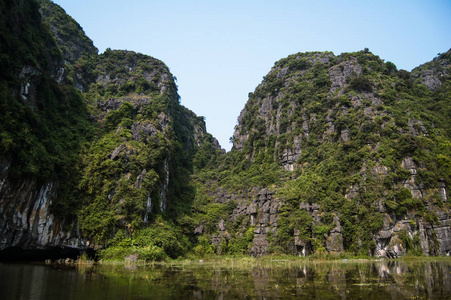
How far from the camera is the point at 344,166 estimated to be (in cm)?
4616

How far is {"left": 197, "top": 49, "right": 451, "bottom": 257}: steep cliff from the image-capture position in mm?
37812

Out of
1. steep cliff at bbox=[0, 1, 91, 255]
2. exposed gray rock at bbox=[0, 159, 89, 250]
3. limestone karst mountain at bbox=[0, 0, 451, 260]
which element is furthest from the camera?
limestone karst mountain at bbox=[0, 0, 451, 260]

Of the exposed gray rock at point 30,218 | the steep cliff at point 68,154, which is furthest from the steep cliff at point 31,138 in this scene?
the steep cliff at point 68,154

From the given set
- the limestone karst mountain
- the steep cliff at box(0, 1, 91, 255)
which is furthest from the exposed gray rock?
the limestone karst mountain

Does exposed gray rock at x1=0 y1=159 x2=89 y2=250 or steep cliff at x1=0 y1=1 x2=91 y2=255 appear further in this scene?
steep cliff at x1=0 y1=1 x2=91 y2=255

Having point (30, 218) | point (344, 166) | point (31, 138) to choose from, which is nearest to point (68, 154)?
point (30, 218)

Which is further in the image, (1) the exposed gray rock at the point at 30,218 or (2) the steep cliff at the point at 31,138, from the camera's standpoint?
(2) the steep cliff at the point at 31,138

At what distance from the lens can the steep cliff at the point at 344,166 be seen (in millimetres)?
37812

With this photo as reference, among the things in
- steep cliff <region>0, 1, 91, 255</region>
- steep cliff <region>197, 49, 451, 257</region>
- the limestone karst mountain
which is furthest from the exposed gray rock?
steep cliff <region>197, 49, 451, 257</region>

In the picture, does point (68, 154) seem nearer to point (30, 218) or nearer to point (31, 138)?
point (30, 218)

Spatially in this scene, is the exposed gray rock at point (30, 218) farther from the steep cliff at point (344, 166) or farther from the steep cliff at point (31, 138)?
the steep cliff at point (344, 166)

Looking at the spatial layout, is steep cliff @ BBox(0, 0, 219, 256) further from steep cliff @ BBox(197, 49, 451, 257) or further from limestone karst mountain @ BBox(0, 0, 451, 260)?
steep cliff @ BBox(197, 49, 451, 257)

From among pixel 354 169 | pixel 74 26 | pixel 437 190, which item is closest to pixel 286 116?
pixel 354 169

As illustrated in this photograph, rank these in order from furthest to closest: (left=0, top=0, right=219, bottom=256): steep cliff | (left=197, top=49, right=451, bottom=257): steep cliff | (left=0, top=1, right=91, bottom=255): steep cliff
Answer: (left=197, top=49, right=451, bottom=257): steep cliff, (left=0, top=0, right=219, bottom=256): steep cliff, (left=0, top=1, right=91, bottom=255): steep cliff
